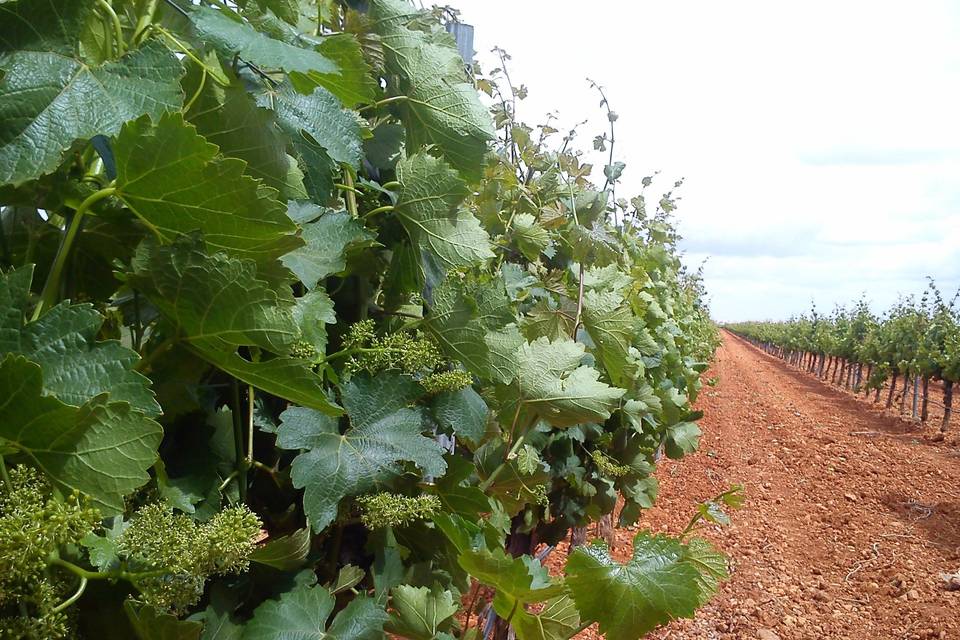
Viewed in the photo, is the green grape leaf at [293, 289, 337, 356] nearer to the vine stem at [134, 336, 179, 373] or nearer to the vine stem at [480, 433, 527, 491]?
the vine stem at [134, 336, 179, 373]

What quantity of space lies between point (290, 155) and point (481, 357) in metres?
0.48

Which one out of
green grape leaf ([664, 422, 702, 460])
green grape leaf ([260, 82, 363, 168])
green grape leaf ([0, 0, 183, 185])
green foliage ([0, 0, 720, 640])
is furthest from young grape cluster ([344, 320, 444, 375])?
green grape leaf ([664, 422, 702, 460])

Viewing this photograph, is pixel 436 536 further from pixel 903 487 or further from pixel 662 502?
pixel 903 487

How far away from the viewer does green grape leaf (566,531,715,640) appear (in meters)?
1.19

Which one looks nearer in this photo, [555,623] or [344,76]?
[344,76]

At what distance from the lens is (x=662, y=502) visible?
725cm

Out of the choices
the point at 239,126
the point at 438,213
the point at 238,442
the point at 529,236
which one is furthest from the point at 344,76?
the point at 529,236

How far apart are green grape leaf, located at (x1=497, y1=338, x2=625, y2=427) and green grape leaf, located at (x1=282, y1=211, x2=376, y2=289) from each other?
1.86ft

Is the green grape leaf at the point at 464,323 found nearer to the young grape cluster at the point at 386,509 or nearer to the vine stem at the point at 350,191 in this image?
the vine stem at the point at 350,191

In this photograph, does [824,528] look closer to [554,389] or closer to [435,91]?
[554,389]

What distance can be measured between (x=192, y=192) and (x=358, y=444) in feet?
1.62

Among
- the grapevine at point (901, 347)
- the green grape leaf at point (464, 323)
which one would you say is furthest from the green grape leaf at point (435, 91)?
A: the grapevine at point (901, 347)

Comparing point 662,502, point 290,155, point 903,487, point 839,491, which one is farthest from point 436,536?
point 903,487

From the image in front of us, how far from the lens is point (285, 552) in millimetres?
968
